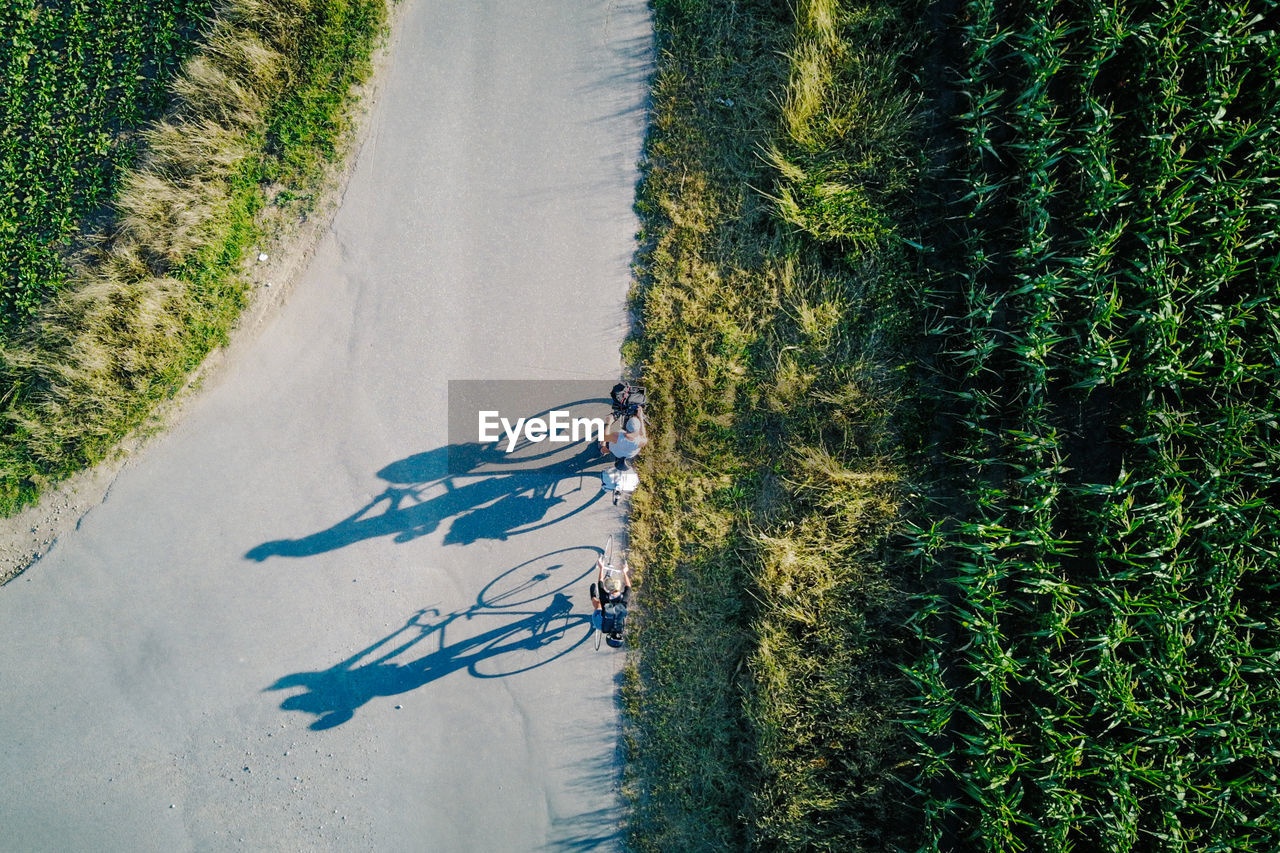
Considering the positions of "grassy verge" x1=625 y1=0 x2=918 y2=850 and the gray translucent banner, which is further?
the gray translucent banner

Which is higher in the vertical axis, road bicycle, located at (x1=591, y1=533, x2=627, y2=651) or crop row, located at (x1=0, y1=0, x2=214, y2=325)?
crop row, located at (x1=0, y1=0, x2=214, y2=325)

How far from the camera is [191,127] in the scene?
24.1 feet

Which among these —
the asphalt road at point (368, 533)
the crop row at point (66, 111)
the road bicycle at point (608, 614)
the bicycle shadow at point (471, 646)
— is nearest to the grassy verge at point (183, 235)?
the crop row at point (66, 111)

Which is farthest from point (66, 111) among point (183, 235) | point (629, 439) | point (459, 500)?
point (629, 439)

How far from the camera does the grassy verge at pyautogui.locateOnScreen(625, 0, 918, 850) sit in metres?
6.90

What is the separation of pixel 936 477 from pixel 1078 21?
486 centimetres

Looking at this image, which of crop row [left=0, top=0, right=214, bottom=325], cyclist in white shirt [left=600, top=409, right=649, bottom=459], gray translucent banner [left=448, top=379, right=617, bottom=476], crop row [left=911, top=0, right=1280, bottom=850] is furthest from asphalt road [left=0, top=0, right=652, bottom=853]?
crop row [left=911, top=0, right=1280, bottom=850]

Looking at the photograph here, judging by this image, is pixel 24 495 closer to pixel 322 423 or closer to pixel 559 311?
pixel 322 423

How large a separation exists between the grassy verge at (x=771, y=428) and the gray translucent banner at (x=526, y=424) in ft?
2.60

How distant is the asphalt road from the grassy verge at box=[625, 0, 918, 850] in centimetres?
72

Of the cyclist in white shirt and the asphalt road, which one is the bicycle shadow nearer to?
the asphalt road

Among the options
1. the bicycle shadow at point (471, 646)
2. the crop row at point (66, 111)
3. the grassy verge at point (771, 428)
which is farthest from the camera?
the crop row at point (66, 111)

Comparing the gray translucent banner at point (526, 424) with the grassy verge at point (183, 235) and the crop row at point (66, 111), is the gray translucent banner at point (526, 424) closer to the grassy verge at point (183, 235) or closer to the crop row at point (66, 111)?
the grassy verge at point (183, 235)

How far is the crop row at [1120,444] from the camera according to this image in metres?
6.11
